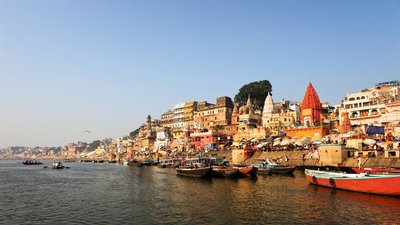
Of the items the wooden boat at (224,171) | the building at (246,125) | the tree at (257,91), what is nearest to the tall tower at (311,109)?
the building at (246,125)

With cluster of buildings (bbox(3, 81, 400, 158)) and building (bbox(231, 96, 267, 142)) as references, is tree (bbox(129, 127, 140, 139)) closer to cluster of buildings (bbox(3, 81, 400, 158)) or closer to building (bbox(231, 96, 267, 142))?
cluster of buildings (bbox(3, 81, 400, 158))

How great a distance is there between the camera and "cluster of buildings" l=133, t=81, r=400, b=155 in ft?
203

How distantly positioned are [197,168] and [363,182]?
71.4 feet

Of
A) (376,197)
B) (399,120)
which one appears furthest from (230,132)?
(376,197)

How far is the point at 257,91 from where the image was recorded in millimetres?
101312

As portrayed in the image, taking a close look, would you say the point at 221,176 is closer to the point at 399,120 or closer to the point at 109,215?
the point at 109,215

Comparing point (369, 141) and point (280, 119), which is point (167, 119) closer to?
point (280, 119)

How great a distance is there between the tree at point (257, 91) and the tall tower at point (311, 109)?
2775cm

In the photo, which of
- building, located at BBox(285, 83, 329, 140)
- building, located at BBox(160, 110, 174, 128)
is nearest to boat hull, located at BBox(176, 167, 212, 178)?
building, located at BBox(285, 83, 329, 140)

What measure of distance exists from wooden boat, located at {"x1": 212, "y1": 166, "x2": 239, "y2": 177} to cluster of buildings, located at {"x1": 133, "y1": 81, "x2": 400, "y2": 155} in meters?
23.4

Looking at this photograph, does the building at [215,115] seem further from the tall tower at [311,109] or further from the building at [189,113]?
the tall tower at [311,109]

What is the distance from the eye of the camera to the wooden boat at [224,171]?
4041 centimetres

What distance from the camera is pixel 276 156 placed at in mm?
55219

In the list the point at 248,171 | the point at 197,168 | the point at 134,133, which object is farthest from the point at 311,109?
the point at 134,133
